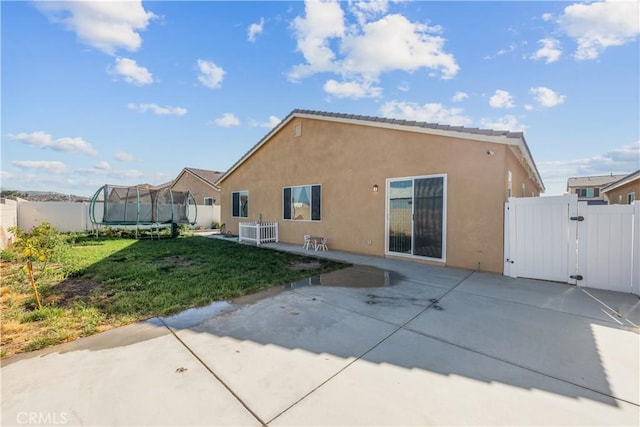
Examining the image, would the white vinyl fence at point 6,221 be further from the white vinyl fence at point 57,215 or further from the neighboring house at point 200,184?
the neighboring house at point 200,184

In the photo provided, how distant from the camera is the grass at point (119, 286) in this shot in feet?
11.2

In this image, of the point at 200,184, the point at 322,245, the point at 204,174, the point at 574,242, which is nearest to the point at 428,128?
the point at 574,242

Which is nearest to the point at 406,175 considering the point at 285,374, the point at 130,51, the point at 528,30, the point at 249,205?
the point at 528,30

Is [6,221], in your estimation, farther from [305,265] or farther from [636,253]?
[636,253]

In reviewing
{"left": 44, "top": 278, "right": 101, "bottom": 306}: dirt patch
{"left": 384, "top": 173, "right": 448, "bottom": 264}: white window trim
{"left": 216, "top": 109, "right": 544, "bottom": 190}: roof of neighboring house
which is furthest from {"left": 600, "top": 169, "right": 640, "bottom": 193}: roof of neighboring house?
{"left": 44, "top": 278, "right": 101, "bottom": 306}: dirt patch

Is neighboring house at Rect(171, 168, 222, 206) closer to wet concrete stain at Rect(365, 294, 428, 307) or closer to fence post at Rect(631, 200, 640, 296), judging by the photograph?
wet concrete stain at Rect(365, 294, 428, 307)

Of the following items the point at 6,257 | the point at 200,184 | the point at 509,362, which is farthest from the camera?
the point at 200,184

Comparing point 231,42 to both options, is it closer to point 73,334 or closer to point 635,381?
point 73,334

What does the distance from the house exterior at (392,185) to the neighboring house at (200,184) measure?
463 inches

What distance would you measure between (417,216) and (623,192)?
1942 cm

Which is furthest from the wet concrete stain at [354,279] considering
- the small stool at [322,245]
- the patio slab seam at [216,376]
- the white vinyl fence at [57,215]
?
the white vinyl fence at [57,215]

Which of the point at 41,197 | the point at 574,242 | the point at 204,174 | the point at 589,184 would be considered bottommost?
the point at 574,242

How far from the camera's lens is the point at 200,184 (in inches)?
921

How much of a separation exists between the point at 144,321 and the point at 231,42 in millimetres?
9408
